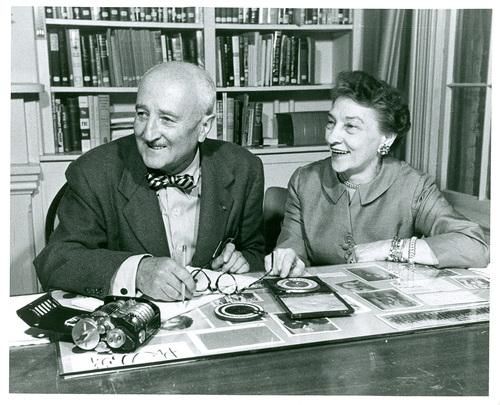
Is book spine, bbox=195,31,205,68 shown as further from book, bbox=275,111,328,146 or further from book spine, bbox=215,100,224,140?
book, bbox=275,111,328,146

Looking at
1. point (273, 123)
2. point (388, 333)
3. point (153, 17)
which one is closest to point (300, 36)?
point (273, 123)

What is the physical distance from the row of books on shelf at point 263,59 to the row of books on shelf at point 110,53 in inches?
6.4

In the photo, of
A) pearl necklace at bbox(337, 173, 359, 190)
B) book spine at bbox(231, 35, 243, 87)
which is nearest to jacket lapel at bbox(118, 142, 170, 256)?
pearl necklace at bbox(337, 173, 359, 190)

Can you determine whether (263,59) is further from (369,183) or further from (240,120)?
(369,183)

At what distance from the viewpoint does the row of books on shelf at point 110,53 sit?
3154 millimetres

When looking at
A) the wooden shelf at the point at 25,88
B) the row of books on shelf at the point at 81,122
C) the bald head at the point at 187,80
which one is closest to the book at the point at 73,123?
the row of books on shelf at the point at 81,122

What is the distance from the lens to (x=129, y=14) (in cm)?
322

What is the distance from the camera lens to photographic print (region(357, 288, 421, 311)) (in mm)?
1392

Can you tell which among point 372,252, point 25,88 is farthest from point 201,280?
point 25,88

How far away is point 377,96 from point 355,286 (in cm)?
87

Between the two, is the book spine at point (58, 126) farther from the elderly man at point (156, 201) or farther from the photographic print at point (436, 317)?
the photographic print at point (436, 317)

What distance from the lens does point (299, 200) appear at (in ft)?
7.18
